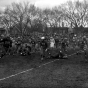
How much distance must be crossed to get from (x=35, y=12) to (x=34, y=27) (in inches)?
266

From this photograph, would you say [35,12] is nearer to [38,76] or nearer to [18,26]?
[18,26]

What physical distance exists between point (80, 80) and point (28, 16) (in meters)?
40.7

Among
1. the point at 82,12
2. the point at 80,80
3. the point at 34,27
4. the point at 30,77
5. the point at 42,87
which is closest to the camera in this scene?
the point at 42,87

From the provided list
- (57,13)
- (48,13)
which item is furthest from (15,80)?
(48,13)

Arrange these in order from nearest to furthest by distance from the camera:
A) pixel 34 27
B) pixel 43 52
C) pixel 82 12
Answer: pixel 43 52, pixel 82 12, pixel 34 27

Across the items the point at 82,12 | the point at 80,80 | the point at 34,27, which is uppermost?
the point at 82,12

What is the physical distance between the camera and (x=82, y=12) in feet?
149

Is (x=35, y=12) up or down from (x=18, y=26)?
up

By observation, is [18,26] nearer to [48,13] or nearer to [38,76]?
[48,13]

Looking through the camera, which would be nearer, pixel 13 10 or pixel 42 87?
pixel 42 87

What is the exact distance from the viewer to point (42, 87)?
6.52m

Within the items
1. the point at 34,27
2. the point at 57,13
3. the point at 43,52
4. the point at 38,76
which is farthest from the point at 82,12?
the point at 38,76

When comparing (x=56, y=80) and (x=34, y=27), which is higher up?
(x=34, y=27)

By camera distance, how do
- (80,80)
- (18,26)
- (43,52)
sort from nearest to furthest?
(80,80) → (43,52) → (18,26)
